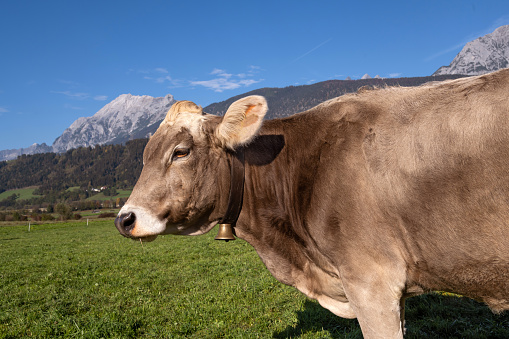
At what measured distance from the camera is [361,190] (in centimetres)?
272

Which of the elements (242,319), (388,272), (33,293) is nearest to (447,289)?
(388,272)

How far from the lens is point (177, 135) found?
3295 mm

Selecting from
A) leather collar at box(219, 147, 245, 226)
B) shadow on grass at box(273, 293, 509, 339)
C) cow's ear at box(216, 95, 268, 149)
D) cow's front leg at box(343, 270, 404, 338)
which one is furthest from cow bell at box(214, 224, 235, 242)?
shadow on grass at box(273, 293, 509, 339)

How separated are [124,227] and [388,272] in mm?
2270

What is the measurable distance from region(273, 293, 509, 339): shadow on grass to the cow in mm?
2512

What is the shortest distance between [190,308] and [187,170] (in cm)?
522

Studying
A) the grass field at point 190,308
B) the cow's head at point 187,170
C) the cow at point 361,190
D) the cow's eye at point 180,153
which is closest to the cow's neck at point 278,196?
the cow at point 361,190

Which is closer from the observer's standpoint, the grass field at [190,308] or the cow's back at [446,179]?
the cow's back at [446,179]

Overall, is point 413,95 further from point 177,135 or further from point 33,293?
point 33,293

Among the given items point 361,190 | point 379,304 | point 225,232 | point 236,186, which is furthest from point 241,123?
point 379,304

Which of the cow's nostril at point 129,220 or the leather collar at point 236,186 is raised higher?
the leather collar at point 236,186

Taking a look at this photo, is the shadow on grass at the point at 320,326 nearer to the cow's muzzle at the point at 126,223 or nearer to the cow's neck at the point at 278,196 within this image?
the cow's neck at the point at 278,196

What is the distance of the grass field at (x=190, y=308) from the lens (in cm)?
578

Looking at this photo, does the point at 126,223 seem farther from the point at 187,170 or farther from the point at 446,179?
the point at 446,179
